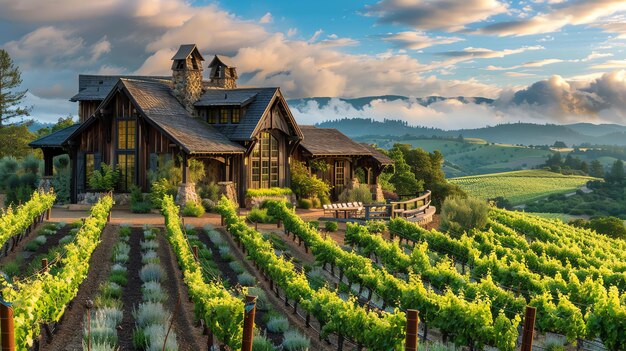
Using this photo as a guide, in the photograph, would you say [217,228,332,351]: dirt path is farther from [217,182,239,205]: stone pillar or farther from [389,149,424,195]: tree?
[389,149,424,195]: tree

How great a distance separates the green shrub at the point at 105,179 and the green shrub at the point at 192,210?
5107 mm

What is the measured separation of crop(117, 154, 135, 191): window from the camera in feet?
A: 118

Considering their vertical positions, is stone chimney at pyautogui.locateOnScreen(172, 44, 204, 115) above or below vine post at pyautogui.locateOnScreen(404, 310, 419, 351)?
above

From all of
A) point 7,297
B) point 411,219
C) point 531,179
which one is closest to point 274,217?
point 411,219

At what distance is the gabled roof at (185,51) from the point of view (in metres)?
39.3

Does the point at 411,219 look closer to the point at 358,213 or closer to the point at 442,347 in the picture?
the point at 358,213

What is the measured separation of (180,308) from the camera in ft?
55.0

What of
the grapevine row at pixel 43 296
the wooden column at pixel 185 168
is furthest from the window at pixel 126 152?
the grapevine row at pixel 43 296

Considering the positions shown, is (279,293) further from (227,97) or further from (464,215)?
(227,97)

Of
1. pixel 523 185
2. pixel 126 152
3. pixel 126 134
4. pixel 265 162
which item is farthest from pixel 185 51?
pixel 523 185

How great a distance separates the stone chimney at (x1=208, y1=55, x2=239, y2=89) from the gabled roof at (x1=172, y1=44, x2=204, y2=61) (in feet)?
16.6

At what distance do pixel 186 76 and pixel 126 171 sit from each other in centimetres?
744

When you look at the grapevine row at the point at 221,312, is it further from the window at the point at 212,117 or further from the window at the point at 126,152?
the window at the point at 212,117

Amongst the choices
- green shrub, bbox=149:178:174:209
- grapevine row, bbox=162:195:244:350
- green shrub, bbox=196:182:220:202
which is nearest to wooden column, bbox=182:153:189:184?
green shrub, bbox=149:178:174:209
